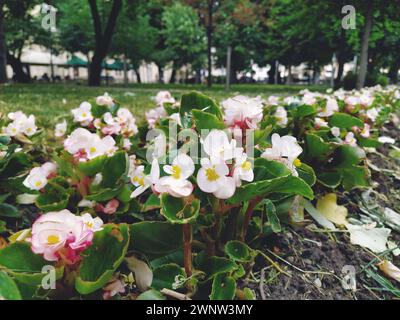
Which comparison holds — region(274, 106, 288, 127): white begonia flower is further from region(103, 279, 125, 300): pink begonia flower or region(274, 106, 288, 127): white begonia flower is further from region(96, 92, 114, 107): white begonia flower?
region(103, 279, 125, 300): pink begonia flower

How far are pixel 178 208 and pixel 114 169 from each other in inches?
21.0

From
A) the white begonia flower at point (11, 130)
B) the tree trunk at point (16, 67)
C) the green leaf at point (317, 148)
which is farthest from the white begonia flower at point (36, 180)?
the tree trunk at point (16, 67)

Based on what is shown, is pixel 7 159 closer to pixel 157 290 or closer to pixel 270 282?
pixel 157 290

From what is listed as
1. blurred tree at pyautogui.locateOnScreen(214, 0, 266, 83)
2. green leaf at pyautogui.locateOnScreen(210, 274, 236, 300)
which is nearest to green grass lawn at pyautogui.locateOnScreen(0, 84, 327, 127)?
green leaf at pyautogui.locateOnScreen(210, 274, 236, 300)

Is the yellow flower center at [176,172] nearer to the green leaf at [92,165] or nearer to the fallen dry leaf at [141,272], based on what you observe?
the fallen dry leaf at [141,272]

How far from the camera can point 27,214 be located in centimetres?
182

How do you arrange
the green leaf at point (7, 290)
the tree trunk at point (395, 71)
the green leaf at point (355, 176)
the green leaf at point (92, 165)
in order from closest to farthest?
the green leaf at point (7, 290) < the green leaf at point (92, 165) < the green leaf at point (355, 176) < the tree trunk at point (395, 71)

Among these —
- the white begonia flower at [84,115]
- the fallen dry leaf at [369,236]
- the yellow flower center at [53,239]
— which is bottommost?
the fallen dry leaf at [369,236]

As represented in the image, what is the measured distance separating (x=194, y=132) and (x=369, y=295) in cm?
82

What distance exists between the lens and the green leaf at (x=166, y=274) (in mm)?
1110

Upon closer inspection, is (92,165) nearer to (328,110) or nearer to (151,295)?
(151,295)

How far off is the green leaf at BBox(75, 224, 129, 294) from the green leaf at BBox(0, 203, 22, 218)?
83 cm

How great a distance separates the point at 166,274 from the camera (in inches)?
44.0

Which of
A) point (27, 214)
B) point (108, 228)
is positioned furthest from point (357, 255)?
point (27, 214)
